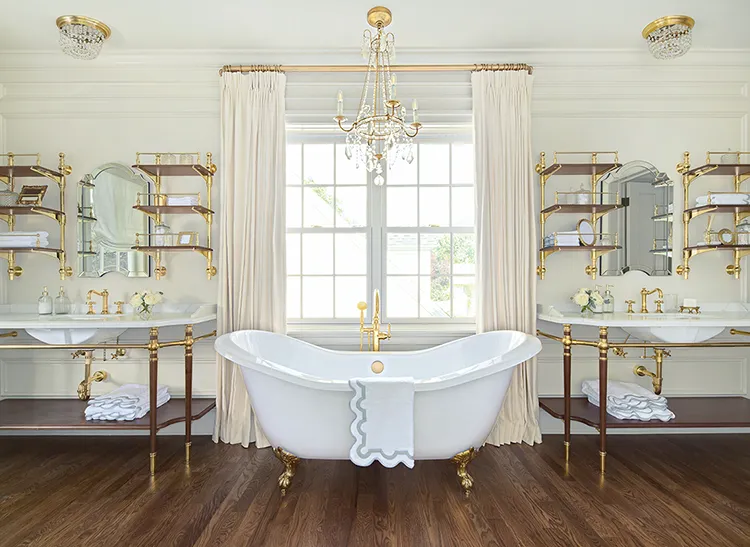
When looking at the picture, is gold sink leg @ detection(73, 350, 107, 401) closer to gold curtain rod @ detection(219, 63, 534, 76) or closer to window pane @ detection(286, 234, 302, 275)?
window pane @ detection(286, 234, 302, 275)

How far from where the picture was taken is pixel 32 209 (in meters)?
2.85

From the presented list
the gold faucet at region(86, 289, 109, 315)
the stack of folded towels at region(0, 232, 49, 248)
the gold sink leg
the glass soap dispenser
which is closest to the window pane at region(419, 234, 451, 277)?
the gold faucet at region(86, 289, 109, 315)

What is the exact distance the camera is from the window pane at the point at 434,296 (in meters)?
3.29

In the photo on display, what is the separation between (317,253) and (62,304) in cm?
176

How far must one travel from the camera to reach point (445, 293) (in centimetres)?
330

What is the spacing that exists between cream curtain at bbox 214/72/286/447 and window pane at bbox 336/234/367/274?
479 mm

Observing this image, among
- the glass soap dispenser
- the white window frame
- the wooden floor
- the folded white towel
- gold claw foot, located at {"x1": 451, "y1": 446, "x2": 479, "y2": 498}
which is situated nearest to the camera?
the wooden floor

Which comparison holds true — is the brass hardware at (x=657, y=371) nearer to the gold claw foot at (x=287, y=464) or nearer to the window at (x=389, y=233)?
the window at (x=389, y=233)

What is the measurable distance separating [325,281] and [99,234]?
1607 millimetres

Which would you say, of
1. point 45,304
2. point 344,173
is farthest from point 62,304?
point 344,173

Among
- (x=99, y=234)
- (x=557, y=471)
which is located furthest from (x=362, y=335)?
(x=99, y=234)

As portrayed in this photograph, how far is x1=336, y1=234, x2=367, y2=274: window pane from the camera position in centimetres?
329

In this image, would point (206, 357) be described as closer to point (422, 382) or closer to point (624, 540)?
point (422, 382)

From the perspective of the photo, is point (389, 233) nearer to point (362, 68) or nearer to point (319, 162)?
point (319, 162)
